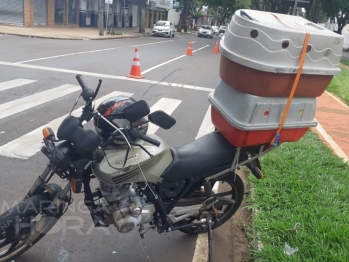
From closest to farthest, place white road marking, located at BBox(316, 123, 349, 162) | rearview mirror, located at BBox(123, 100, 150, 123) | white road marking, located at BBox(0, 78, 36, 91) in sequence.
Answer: rearview mirror, located at BBox(123, 100, 150, 123) → white road marking, located at BBox(316, 123, 349, 162) → white road marking, located at BBox(0, 78, 36, 91)

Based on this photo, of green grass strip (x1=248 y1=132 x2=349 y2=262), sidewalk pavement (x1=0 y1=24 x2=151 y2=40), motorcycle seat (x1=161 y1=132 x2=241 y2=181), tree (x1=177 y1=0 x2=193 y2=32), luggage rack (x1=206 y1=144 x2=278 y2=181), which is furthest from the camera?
tree (x1=177 y1=0 x2=193 y2=32)

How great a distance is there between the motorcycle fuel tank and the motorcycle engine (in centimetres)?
16

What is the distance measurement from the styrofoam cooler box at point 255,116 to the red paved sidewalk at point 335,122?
3229 mm

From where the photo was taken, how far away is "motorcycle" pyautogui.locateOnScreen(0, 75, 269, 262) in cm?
239

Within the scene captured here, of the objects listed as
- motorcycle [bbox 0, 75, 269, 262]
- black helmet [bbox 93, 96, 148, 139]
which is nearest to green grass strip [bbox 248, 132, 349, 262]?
motorcycle [bbox 0, 75, 269, 262]

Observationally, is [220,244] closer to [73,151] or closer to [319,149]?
[73,151]

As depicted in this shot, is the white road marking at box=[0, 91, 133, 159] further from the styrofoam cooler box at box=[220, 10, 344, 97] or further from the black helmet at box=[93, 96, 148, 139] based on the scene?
the styrofoam cooler box at box=[220, 10, 344, 97]

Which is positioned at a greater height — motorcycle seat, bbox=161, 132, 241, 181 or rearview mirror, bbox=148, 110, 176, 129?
rearview mirror, bbox=148, 110, 176, 129

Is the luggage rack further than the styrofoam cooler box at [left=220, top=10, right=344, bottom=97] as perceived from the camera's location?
Yes

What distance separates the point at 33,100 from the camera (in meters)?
7.31

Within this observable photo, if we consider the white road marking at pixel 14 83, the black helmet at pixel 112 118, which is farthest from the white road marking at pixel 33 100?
the black helmet at pixel 112 118

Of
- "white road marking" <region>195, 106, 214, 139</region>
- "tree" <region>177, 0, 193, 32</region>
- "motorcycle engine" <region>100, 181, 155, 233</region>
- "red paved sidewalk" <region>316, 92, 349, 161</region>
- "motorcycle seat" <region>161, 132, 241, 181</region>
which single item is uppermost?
"tree" <region>177, 0, 193, 32</region>

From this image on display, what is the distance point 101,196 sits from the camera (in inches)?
110

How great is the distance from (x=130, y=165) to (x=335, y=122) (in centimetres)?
661
